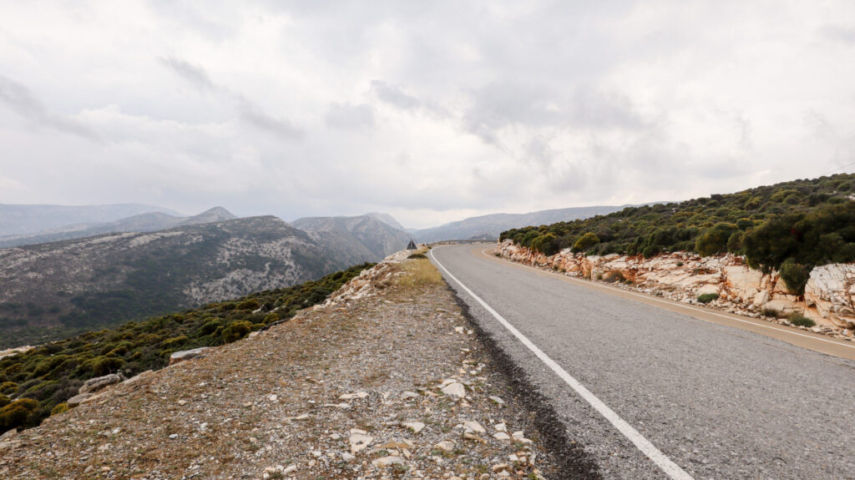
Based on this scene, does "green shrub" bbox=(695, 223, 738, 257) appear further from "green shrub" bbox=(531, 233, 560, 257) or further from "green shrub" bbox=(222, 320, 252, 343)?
"green shrub" bbox=(222, 320, 252, 343)

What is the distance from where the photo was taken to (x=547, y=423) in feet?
11.1

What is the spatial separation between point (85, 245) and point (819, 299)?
219 metres

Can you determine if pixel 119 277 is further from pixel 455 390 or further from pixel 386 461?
pixel 386 461

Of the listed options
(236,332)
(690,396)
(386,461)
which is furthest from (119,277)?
(690,396)

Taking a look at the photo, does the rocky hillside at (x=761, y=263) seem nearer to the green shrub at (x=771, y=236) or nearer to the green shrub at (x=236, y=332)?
the green shrub at (x=771, y=236)

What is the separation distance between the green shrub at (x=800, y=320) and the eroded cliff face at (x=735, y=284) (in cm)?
12

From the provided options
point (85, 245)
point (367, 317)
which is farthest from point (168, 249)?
point (367, 317)

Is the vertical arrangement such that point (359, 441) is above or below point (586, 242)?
below

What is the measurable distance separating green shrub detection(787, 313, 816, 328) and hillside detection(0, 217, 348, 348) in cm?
12332

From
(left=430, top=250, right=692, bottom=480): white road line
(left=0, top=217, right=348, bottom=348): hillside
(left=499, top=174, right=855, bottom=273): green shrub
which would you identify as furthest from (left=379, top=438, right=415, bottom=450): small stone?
(left=0, top=217, right=348, bottom=348): hillside

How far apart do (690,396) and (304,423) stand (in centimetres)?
458

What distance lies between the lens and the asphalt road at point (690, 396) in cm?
276

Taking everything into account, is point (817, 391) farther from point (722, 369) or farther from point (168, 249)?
point (168, 249)

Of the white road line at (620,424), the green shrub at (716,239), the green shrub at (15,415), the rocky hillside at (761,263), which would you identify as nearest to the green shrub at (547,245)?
the rocky hillside at (761,263)
